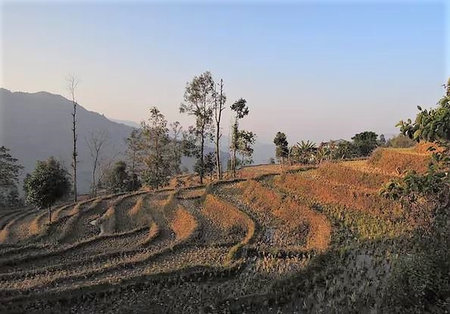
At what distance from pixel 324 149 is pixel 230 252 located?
20686mm

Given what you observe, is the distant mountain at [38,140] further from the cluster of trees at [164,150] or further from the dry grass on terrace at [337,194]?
the dry grass on terrace at [337,194]

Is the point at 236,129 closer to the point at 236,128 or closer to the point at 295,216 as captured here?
the point at 236,128

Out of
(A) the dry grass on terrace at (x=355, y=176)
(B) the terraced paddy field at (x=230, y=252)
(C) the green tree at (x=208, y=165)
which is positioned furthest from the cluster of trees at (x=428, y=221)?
(C) the green tree at (x=208, y=165)

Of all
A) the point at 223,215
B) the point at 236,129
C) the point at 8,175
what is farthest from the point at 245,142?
the point at 8,175

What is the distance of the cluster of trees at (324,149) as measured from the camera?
33766 millimetres

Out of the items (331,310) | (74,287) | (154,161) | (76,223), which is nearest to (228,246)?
(74,287)

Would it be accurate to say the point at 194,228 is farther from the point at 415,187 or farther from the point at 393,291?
the point at 415,187

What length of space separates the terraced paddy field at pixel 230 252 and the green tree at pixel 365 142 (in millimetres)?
14772

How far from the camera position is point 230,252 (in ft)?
50.5

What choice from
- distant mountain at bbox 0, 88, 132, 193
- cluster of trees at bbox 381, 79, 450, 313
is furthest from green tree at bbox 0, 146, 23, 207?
distant mountain at bbox 0, 88, 132, 193

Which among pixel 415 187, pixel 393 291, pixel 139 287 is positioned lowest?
pixel 139 287

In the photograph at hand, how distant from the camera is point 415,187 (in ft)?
13.7

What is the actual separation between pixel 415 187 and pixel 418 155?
16.2 meters

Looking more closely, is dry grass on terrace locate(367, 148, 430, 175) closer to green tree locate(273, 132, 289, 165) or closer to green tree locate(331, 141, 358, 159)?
green tree locate(331, 141, 358, 159)
